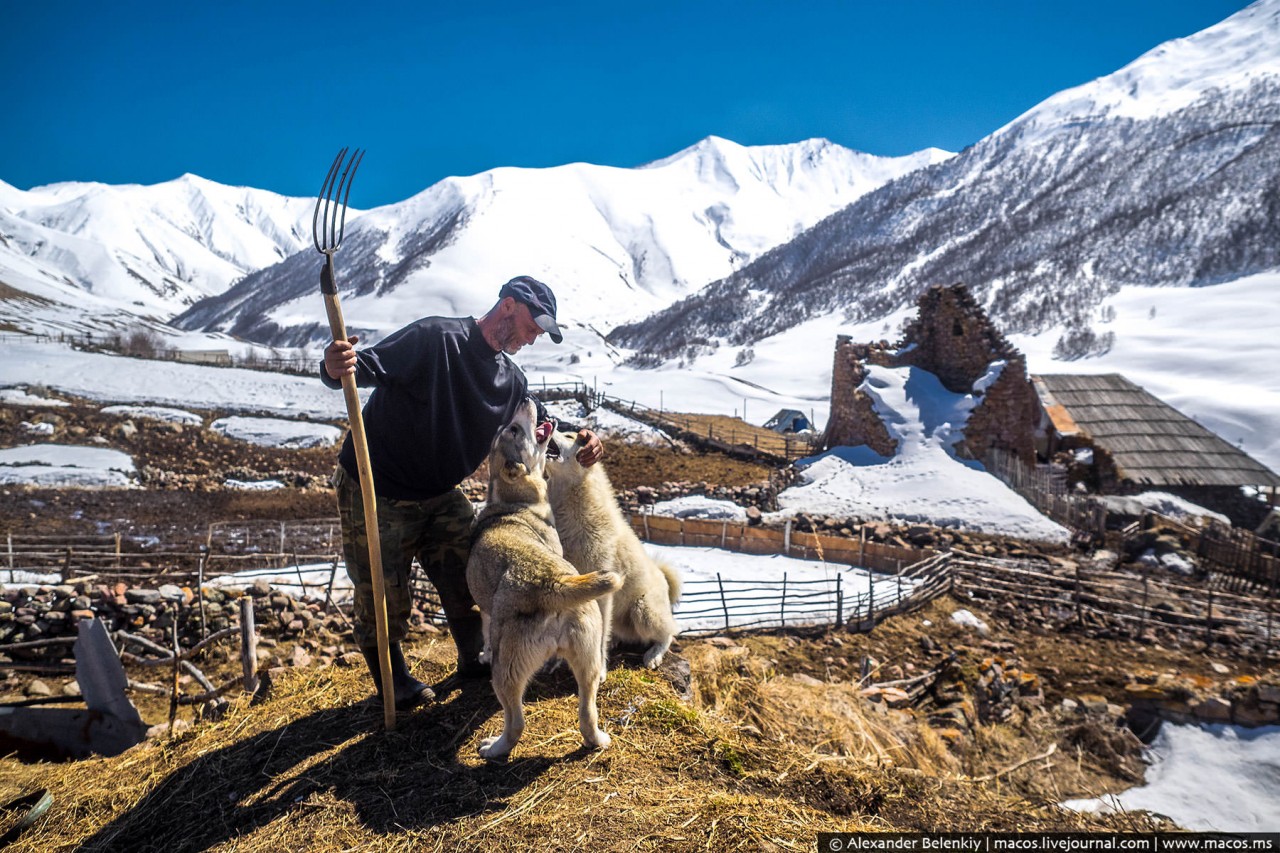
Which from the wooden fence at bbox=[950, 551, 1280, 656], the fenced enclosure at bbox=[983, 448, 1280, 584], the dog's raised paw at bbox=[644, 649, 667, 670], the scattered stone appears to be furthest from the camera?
the fenced enclosure at bbox=[983, 448, 1280, 584]

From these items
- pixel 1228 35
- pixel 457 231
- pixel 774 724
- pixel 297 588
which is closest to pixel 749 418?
pixel 297 588

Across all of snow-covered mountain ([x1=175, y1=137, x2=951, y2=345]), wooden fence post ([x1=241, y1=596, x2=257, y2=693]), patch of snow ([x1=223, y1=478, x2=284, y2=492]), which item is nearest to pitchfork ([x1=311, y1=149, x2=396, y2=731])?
wooden fence post ([x1=241, y1=596, x2=257, y2=693])

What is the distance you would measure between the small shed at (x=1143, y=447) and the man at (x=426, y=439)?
20.4 metres

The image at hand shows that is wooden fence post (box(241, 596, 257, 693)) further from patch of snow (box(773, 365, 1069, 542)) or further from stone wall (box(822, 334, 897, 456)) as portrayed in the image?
stone wall (box(822, 334, 897, 456))

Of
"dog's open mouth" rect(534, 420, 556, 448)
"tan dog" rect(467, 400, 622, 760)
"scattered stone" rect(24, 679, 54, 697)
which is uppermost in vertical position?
"dog's open mouth" rect(534, 420, 556, 448)

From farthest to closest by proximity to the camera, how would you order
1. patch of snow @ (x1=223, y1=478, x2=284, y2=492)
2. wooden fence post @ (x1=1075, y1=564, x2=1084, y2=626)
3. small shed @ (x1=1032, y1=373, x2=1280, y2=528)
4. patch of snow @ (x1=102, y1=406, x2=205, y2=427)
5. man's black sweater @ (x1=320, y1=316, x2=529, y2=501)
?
1. patch of snow @ (x1=102, y1=406, x2=205, y2=427)
2. patch of snow @ (x1=223, y1=478, x2=284, y2=492)
3. small shed @ (x1=1032, y1=373, x2=1280, y2=528)
4. wooden fence post @ (x1=1075, y1=564, x2=1084, y2=626)
5. man's black sweater @ (x1=320, y1=316, x2=529, y2=501)

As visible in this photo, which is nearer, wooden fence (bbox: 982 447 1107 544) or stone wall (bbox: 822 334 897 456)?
wooden fence (bbox: 982 447 1107 544)

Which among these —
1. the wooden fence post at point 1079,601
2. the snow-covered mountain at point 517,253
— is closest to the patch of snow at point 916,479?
the wooden fence post at point 1079,601

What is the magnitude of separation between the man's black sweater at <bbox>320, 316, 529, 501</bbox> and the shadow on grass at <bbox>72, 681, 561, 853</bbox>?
134cm

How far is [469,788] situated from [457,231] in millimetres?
119903

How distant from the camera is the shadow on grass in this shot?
115 inches

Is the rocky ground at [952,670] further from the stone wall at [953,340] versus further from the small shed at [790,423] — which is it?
the small shed at [790,423]

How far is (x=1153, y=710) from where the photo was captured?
7.65 metres

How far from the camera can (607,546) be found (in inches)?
167
